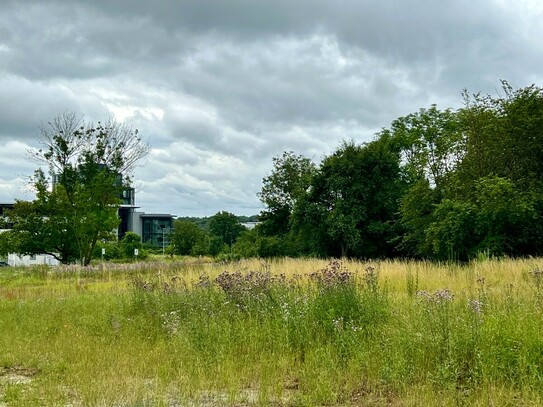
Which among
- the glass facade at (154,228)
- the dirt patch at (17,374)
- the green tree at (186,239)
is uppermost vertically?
the glass facade at (154,228)

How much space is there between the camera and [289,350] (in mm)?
6602

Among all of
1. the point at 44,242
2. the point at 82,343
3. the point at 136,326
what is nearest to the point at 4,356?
the point at 82,343

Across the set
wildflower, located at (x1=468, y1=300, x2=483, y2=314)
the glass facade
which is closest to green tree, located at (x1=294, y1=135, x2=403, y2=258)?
wildflower, located at (x1=468, y1=300, x2=483, y2=314)

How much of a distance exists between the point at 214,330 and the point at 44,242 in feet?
97.7

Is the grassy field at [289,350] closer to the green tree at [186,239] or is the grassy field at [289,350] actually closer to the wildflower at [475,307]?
the wildflower at [475,307]

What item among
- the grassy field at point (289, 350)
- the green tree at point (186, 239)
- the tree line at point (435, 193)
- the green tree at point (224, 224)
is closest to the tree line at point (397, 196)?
the tree line at point (435, 193)

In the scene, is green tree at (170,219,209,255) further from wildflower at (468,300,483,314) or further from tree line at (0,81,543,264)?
wildflower at (468,300,483,314)

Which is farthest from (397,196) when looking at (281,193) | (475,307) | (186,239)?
(186,239)

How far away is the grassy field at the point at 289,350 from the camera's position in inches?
198

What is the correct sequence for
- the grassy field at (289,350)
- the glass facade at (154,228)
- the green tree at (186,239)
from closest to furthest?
the grassy field at (289,350), the green tree at (186,239), the glass facade at (154,228)

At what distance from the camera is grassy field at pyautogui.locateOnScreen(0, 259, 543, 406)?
5.03 meters

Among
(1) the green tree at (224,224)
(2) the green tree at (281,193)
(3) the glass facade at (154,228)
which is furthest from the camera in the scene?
(3) the glass facade at (154,228)

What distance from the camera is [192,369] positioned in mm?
6133

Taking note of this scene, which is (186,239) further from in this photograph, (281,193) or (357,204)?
(357,204)
